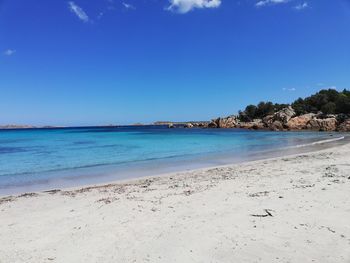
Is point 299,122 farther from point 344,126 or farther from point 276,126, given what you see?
point 344,126

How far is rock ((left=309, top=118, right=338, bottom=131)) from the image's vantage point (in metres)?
51.9

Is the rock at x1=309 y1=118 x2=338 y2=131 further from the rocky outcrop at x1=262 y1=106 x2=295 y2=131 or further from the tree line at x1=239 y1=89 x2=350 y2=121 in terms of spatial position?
the rocky outcrop at x1=262 y1=106 x2=295 y2=131

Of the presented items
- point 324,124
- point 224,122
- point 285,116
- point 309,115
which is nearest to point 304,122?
point 309,115

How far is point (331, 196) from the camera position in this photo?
24.1ft

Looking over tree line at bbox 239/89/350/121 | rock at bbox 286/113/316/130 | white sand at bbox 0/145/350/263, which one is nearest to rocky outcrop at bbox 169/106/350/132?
rock at bbox 286/113/316/130

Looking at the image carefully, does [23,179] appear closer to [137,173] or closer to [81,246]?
[137,173]

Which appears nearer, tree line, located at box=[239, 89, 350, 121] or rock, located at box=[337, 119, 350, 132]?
rock, located at box=[337, 119, 350, 132]

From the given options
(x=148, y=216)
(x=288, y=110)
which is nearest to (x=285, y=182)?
(x=148, y=216)

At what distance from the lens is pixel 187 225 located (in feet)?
19.4

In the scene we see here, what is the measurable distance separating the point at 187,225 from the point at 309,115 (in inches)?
2355

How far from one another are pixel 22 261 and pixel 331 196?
6249 millimetres

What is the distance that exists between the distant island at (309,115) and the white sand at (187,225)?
47377 mm

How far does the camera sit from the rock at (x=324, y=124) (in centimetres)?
5188

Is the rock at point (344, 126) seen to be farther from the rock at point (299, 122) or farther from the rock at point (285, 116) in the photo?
the rock at point (285, 116)
